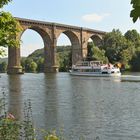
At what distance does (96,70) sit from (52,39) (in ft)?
98.4

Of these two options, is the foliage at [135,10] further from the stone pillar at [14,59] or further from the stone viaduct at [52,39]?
the stone pillar at [14,59]

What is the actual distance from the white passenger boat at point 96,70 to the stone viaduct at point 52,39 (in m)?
17.2

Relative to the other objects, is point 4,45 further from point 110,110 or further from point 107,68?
point 107,68

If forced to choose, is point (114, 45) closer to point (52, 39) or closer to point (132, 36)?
point (132, 36)

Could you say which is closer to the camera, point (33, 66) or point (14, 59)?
point (14, 59)

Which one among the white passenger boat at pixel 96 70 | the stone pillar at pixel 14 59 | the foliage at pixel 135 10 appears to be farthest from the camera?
the stone pillar at pixel 14 59

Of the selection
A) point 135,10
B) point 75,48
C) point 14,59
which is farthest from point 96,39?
point 135,10

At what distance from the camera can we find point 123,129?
1905cm

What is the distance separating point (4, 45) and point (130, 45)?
402 feet

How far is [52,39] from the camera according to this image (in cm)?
11831

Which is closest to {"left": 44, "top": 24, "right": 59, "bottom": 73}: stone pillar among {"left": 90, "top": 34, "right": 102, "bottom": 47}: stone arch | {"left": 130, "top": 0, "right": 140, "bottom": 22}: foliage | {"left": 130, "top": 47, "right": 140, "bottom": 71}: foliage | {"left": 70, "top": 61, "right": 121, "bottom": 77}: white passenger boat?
{"left": 70, "top": 61, "right": 121, "bottom": 77}: white passenger boat

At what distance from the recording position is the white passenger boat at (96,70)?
289ft

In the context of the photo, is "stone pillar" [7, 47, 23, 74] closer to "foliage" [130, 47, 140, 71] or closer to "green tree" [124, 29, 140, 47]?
"foliage" [130, 47, 140, 71]

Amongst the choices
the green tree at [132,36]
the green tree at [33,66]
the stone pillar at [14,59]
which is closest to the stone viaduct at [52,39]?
the stone pillar at [14,59]
